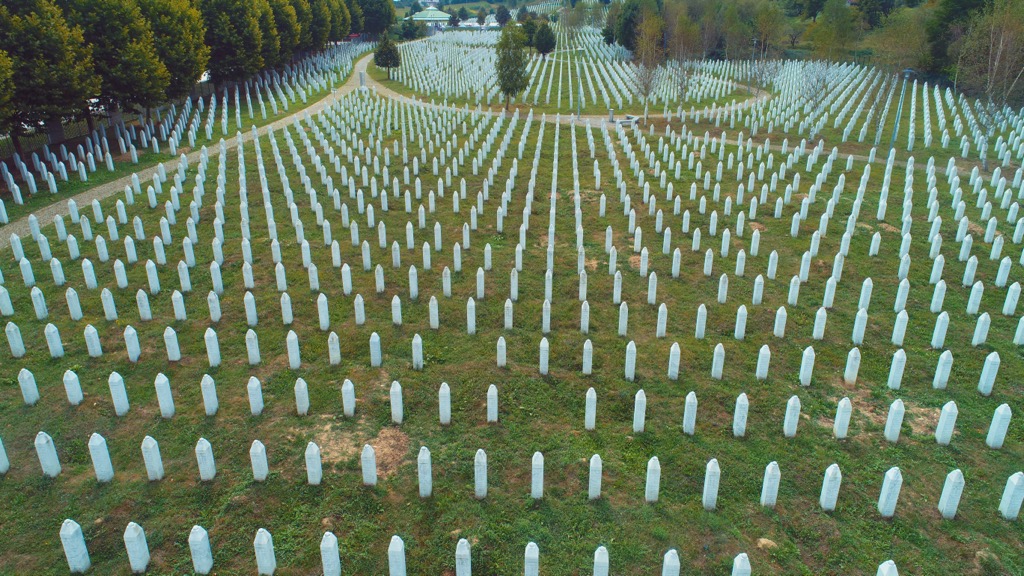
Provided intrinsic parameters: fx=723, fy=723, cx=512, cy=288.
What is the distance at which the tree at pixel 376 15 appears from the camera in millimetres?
67688

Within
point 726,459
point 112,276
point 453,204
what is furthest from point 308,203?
point 726,459

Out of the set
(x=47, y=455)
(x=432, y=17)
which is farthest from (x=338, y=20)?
(x=47, y=455)

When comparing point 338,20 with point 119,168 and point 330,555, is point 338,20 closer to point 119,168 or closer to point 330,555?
point 119,168

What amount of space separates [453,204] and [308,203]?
3346 millimetres

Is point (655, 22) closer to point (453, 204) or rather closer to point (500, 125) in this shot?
point (500, 125)

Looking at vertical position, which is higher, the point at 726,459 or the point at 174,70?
the point at 174,70

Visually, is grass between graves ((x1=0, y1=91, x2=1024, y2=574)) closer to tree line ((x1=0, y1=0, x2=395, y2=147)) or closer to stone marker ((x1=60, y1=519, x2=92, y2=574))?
stone marker ((x1=60, y1=519, x2=92, y2=574))

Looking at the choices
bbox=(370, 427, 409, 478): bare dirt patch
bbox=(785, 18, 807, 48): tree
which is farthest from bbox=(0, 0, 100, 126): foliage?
bbox=(785, 18, 807, 48): tree

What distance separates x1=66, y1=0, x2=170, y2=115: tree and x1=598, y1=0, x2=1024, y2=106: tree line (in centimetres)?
2092

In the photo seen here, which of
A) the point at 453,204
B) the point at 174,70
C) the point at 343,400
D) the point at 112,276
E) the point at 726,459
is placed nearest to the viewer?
the point at 726,459

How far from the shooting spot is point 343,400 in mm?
8328

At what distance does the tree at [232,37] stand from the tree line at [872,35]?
18.3m

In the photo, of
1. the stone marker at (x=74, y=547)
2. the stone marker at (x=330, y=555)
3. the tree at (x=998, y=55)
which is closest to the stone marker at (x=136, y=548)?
the stone marker at (x=74, y=547)

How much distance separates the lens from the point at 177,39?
25.8m
